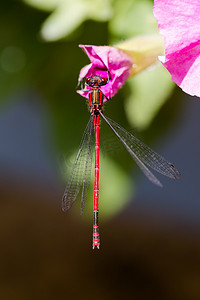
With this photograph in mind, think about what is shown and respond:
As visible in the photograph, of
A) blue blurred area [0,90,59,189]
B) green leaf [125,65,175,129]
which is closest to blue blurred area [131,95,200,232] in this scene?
blue blurred area [0,90,59,189]

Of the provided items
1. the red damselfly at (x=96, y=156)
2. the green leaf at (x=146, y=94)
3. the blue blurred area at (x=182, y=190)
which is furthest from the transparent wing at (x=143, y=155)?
the blue blurred area at (x=182, y=190)

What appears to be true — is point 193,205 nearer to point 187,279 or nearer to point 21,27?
point 187,279

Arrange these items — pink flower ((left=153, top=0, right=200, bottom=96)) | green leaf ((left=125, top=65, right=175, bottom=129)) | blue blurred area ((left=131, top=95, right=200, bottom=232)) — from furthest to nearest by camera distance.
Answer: blue blurred area ((left=131, top=95, right=200, bottom=232)), green leaf ((left=125, top=65, right=175, bottom=129)), pink flower ((left=153, top=0, right=200, bottom=96))

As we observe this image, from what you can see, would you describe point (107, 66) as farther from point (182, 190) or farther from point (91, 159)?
point (182, 190)

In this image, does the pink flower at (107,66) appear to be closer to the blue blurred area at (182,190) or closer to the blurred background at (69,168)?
the blurred background at (69,168)

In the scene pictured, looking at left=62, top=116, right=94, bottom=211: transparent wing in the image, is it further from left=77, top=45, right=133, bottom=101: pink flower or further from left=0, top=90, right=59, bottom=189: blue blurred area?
left=0, top=90, right=59, bottom=189: blue blurred area

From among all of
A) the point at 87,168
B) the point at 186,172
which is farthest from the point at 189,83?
the point at 186,172
